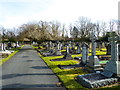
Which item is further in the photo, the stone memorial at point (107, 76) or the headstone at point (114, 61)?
the headstone at point (114, 61)

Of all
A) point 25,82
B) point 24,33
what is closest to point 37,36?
point 24,33

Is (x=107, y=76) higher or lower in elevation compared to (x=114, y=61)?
lower

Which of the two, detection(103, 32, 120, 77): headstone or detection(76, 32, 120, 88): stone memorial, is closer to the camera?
detection(76, 32, 120, 88): stone memorial

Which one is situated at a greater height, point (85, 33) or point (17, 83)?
point (85, 33)

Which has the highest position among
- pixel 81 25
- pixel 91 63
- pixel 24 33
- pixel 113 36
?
pixel 81 25

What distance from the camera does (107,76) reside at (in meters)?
7.48

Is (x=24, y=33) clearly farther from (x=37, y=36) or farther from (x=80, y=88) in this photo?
(x=80, y=88)

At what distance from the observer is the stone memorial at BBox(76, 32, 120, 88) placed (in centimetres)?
659

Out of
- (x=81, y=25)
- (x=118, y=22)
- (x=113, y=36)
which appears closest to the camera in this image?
(x=113, y=36)

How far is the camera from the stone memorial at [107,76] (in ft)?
21.6

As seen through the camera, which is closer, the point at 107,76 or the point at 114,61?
the point at 107,76

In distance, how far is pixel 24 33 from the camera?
3572cm

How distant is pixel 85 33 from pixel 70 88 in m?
47.9

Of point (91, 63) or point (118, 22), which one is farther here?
point (118, 22)
